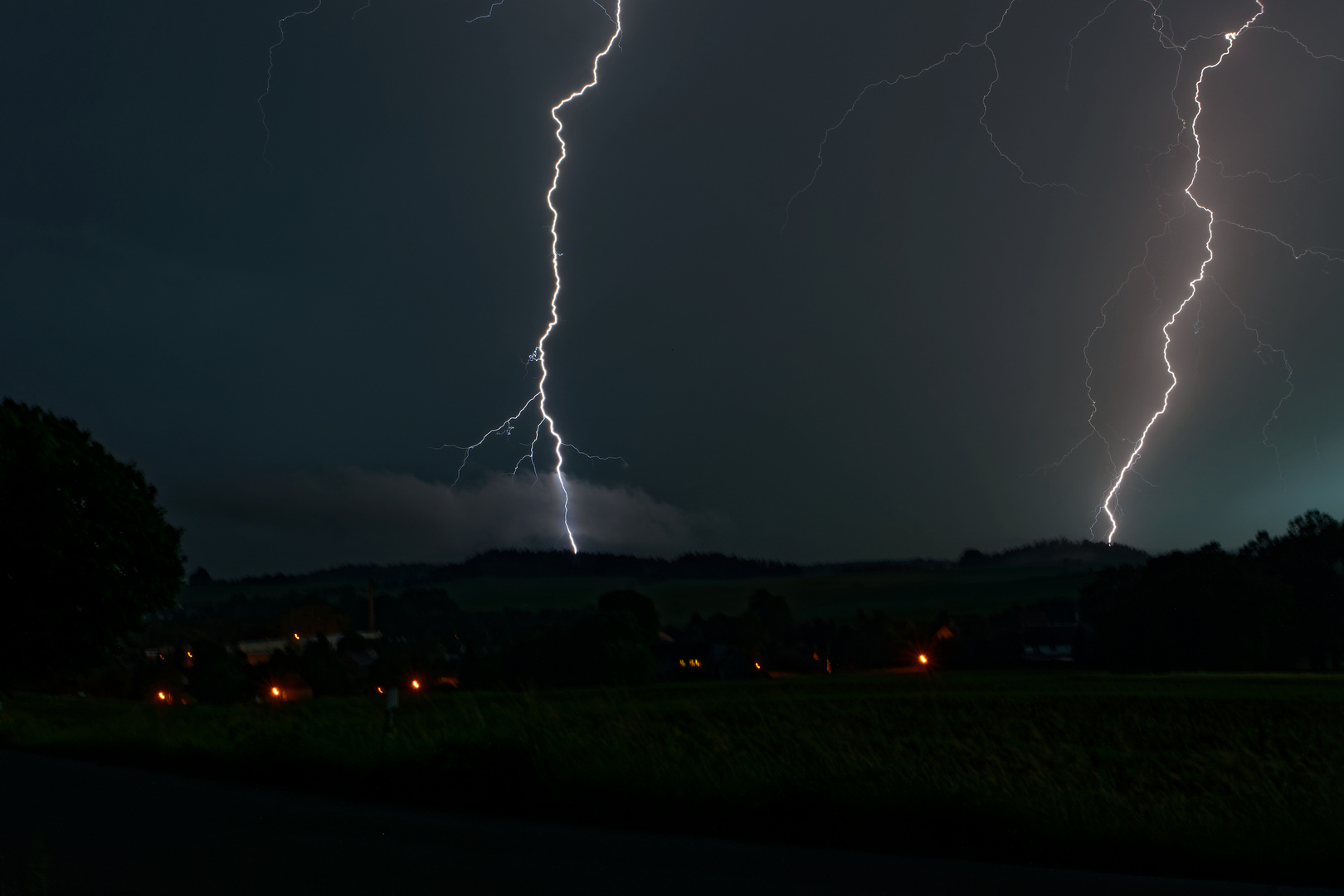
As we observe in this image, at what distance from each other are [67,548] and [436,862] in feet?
32.6

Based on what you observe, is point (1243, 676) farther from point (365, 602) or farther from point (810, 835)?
point (365, 602)

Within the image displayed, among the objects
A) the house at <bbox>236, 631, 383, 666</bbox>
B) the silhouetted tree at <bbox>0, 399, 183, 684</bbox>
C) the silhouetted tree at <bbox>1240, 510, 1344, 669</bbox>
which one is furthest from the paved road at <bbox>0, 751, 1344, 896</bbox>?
the house at <bbox>236, 631, 383, 666</bbox>

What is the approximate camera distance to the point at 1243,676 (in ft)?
137

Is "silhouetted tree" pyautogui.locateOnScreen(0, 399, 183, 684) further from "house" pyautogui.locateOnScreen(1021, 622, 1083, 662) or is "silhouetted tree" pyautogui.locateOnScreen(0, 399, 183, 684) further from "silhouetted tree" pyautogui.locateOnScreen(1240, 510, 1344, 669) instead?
"house" pyautogui.locateOnScreen(1021, 622, 1083, 662)

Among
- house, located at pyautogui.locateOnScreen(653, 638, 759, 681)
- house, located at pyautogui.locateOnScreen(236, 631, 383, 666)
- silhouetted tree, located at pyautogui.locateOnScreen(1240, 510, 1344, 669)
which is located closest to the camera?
silhouetted tree, located at pyautogui.locateOnScreen(1240, 510, 1344, 669)

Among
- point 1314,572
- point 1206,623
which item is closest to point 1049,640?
point 1314,572

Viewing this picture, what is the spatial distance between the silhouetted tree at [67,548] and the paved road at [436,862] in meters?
5.92

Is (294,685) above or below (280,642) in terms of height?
below

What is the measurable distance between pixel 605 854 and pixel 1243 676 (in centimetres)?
4448

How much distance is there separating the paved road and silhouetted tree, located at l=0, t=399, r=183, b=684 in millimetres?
5922

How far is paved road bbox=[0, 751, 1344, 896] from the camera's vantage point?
4.83 meters

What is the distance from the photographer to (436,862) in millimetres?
5496

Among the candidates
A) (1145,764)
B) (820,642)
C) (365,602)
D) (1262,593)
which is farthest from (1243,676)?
(365,602)

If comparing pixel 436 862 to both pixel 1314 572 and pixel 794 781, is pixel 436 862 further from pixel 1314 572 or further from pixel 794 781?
pixel 1314 572
